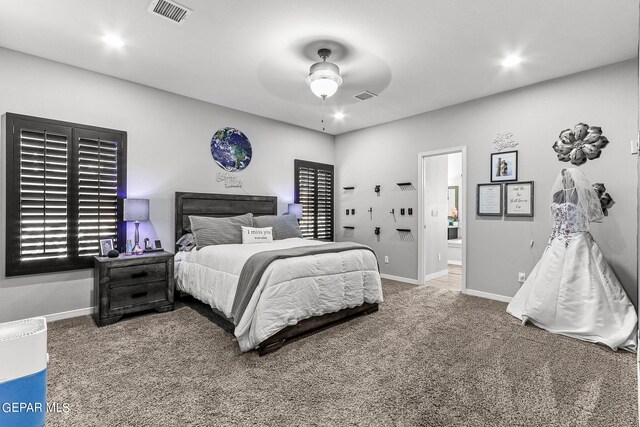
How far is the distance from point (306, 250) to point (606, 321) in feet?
9.12

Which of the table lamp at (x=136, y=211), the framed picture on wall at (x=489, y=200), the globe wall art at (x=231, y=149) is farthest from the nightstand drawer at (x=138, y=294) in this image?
the framed picture on wall at (x=489, y=200)

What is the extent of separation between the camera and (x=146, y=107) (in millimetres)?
3963

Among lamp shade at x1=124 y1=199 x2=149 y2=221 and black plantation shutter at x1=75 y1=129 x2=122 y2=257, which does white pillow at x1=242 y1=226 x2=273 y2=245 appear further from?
black plantation shutter at x1=75 y1=129 x2=122 y2=257

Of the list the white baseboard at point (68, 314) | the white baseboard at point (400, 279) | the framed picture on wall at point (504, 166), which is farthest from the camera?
the white baseboard at point (400, 279)

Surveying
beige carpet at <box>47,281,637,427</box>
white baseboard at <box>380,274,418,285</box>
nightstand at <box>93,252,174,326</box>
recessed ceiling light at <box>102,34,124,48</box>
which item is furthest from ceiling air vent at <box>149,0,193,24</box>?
white baseboard at <box>380,274,418,285</box>

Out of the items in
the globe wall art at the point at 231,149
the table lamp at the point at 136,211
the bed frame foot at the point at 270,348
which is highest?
the globe wall art at the point at 231,149

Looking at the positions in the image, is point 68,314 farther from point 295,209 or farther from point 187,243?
point 295,209

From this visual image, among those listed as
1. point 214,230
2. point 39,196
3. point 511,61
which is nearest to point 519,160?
point 511,61

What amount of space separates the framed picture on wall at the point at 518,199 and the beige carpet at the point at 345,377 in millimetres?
1449

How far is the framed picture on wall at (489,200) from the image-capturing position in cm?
414

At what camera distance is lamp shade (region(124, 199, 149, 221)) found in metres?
3.52

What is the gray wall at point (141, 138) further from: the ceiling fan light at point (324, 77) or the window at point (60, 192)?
the ceiling fan light at point (324, 77)

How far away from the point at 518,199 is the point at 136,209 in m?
4.61

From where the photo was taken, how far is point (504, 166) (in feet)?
13.4
